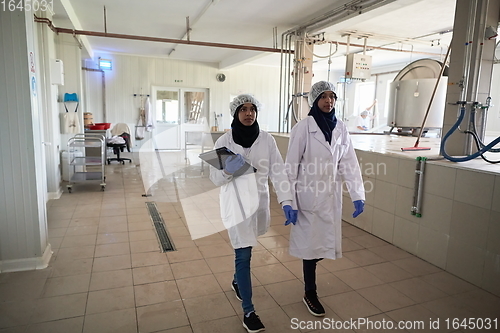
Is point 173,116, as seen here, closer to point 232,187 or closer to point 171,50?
point 171,50

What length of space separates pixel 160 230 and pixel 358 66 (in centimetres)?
401

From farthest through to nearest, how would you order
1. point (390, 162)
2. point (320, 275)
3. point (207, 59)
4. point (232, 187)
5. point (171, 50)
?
1. point (207, 59)
2. point (171, 50)
3. point (390, 162)
4. point (320, 275)
5. point (232, 187)

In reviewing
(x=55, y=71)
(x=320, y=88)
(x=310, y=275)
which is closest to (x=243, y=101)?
(x=320, y=88)

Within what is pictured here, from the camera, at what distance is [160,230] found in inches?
130

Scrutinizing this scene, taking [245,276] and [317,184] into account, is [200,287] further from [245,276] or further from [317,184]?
[317,184]

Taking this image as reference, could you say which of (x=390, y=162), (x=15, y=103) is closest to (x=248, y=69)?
(x=390, y=162)

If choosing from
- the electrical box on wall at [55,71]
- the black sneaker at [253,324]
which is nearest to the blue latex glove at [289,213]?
the black sneaker at [253,324]

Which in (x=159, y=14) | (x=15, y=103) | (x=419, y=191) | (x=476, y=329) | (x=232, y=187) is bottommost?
(x=476, y=329)

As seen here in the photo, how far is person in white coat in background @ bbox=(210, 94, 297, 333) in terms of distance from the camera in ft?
5.90

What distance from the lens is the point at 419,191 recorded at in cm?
269

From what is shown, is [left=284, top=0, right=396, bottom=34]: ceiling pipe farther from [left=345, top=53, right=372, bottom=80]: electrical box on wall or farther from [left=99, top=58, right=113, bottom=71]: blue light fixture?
[left=99, top=58, right=113, bottom=71]: blue light fixture

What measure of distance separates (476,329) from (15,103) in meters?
3.15

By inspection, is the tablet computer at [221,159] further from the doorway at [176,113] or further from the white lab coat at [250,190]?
the doorway at [176,113]

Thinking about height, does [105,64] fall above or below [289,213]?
above
